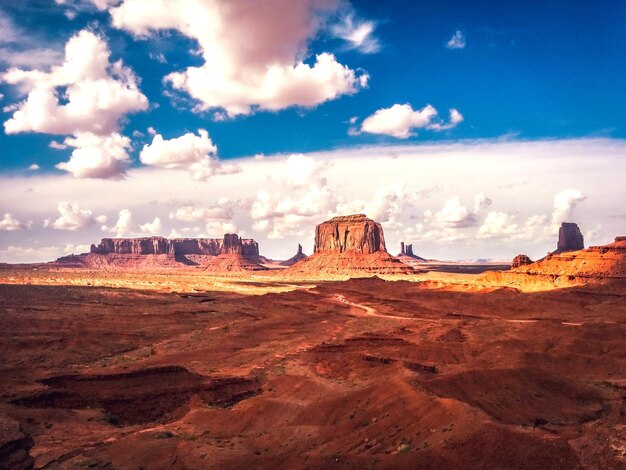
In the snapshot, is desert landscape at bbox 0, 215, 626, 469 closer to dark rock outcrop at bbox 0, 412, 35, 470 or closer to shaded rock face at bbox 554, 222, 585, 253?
dark rock outcrop at bbox 0, 412, 35, 470

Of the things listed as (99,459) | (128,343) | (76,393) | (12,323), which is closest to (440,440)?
(99,459)

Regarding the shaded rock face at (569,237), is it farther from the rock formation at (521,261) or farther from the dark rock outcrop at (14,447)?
the dark rock outcrop at (14,447)

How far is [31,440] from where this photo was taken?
72.1 ft

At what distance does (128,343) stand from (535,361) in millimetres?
38198

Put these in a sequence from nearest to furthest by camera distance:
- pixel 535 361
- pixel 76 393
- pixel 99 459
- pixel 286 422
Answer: pixel 99 459 → pixel 286 422 → pixel 76 393 → pixel 535 361

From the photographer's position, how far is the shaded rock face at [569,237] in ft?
628

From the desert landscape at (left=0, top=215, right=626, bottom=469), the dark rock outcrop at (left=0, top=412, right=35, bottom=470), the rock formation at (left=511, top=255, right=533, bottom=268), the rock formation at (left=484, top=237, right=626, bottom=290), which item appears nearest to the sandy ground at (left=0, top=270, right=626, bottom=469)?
the desert landscape at (left=0, top=215, right=626, bottom=469)

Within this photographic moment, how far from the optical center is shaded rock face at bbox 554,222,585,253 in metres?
191

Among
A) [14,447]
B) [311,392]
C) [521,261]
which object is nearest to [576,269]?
[521,261]

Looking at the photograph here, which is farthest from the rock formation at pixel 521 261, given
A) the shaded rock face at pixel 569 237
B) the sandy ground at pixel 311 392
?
the shaded rock face at pixel 569 237

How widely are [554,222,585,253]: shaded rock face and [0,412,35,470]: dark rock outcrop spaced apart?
20389 cm

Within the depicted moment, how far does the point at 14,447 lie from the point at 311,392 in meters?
16.4

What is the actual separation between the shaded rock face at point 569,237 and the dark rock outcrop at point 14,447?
204m

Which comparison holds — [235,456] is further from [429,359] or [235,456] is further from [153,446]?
[429,359]
